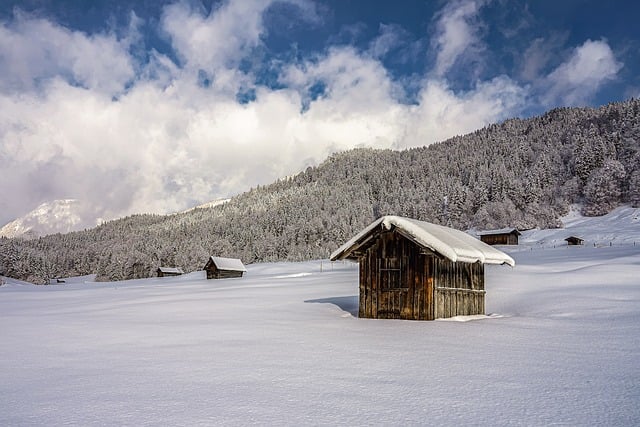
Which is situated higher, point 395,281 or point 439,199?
point 439,199

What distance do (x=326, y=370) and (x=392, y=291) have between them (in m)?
9.68

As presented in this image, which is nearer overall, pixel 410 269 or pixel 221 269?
pixel 410 269

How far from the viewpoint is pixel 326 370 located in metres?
8.68

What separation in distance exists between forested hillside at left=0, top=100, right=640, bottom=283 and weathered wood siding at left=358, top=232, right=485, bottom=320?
94661 millimetres

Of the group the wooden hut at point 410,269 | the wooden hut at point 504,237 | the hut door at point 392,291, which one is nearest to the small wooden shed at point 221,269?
the wooden hut at point 504,237

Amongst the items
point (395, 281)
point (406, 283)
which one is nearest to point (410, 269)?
point (406, 283)

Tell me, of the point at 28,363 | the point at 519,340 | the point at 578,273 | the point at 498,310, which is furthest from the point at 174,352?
the point at 578,273

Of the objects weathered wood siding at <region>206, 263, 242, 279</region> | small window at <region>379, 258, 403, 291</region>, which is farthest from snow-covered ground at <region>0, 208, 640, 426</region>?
weathered wood siding at <region>206, 263, 242, 279</region>

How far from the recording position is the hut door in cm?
1775

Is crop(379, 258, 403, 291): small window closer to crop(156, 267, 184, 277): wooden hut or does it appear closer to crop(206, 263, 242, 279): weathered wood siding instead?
crop(206, 263, 242, 279): weathered wood siding

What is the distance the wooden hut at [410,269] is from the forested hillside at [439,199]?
9451 centimetres

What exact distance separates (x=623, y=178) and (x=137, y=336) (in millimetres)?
116760

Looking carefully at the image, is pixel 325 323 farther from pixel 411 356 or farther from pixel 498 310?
pixel 498 310

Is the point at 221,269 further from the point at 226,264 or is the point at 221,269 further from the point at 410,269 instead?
the point at 410,269
